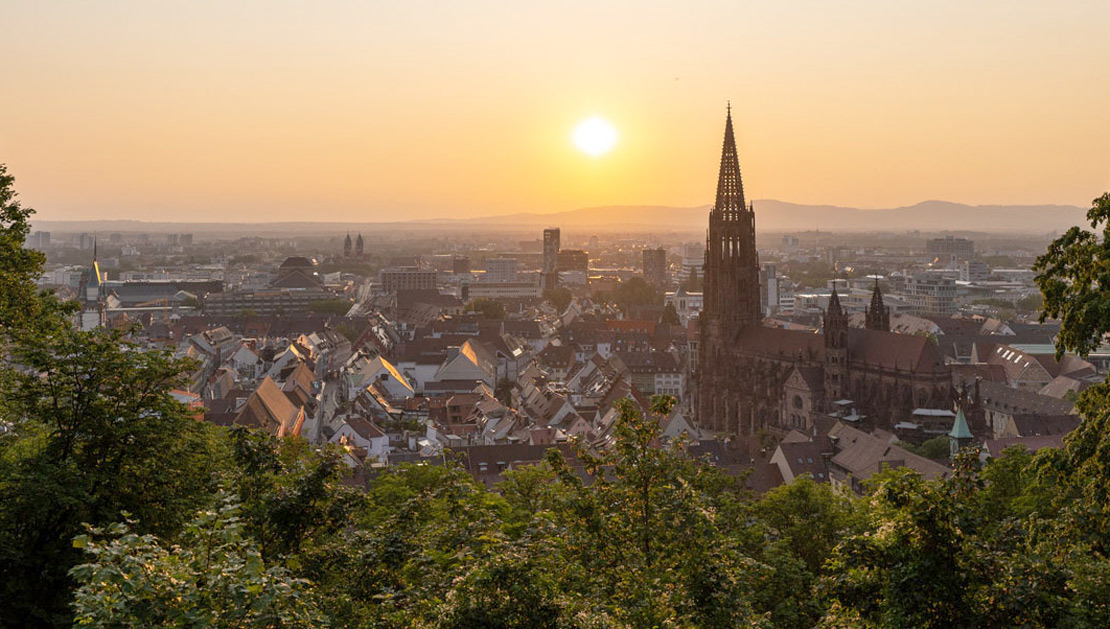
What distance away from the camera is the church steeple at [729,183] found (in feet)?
316

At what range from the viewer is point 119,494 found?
2311 cm

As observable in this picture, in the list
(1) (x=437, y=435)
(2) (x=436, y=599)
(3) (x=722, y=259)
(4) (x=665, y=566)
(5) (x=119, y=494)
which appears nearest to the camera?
(2) (x=436, y=599)

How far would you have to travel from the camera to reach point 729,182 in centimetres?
9738

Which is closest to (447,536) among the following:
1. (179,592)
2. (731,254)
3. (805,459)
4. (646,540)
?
(646,540)

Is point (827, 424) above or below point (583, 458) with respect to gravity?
below

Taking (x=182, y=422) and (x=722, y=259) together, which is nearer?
(x=182, y=422)

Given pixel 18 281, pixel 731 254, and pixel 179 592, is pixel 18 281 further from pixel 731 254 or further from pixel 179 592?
pixel 731 254

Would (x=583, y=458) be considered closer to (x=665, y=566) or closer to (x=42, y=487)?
(x=665, y=566)

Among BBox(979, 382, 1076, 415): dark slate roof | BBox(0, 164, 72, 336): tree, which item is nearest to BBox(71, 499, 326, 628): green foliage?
BBox(0, 164, 72, 336): tree

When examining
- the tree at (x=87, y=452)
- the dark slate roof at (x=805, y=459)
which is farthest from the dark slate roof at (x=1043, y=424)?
the tree at (x=87, y=452)

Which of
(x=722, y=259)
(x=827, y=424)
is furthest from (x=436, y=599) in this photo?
(x=722, y=259)

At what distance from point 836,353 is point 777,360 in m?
6.49

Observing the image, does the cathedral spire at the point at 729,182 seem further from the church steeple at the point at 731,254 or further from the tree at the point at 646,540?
the tree at the point at 646,540

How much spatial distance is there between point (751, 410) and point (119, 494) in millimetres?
74169
